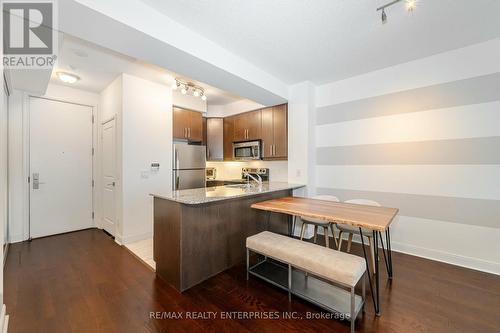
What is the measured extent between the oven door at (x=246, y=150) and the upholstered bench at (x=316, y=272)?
2205 millimetres

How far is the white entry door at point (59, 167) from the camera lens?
12.1 feet

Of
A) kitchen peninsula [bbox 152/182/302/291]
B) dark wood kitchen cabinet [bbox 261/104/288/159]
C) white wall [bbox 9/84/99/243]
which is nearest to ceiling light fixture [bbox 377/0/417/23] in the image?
dark wood kitchen cabinet [bbox 261/104/288/159]

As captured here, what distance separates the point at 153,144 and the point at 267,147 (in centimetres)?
214

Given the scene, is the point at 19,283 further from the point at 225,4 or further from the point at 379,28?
the point at 379,28

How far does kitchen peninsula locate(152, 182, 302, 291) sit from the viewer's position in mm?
2252

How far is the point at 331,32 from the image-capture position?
2.31 meters

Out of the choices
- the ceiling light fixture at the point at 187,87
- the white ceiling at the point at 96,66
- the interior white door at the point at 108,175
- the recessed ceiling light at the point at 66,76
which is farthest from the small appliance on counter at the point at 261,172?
the recessed ceiling light at the point at 66,76

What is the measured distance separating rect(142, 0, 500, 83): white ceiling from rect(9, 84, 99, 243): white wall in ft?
11.1

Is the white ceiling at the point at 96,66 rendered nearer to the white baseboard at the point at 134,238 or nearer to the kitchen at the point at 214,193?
the kitchen at the point at 214,193

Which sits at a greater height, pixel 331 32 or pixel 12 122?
pixel 331 32

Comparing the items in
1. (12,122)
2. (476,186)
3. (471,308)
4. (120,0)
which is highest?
(120,0)

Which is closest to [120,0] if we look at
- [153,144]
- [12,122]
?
[153,144]

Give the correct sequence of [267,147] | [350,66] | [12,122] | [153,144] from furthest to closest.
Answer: [267,147] < [153,144] < [12,122] < [350,66]

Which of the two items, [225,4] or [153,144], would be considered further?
[153,144]
